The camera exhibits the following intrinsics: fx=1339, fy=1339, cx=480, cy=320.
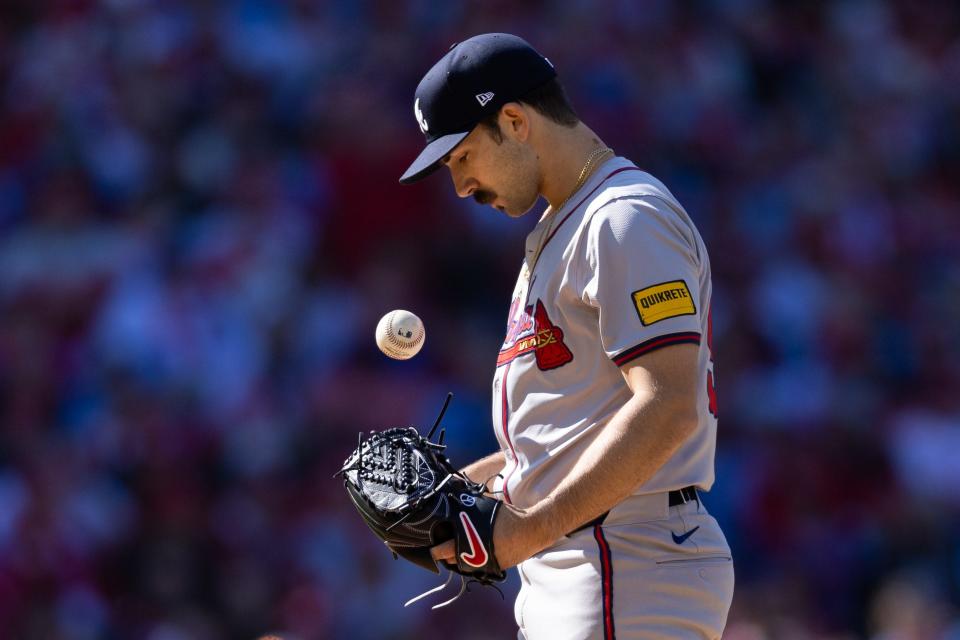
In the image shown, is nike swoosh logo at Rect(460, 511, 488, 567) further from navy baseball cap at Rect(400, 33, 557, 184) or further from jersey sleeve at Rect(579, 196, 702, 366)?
navy baseball cap at Rect(400, 33, 557, 184)

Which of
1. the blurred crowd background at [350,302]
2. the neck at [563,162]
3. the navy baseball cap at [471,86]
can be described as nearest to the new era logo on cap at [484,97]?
the navy baseball cap at [471,86]

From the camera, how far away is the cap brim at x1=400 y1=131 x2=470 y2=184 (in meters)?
2.83

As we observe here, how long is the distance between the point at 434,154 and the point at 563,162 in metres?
0.29

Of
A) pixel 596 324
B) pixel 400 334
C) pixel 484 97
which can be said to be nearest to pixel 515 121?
pixel 484 97

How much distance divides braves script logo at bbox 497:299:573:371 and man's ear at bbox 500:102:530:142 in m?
0.36

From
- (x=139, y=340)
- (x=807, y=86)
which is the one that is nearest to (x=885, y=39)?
(x=807, y=86)

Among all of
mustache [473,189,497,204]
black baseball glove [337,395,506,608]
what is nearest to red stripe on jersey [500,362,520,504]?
black baseball glove [337,395,506,608]

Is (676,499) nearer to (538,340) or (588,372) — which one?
(588,372)

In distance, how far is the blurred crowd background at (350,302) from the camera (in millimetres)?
7012

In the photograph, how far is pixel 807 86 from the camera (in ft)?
33.5

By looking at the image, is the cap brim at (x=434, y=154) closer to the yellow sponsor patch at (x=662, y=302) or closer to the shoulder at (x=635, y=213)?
the shoulder at (x=635, y=213)

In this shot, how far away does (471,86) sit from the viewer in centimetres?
282

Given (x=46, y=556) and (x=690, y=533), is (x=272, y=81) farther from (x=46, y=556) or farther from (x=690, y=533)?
(x=690, y=533)

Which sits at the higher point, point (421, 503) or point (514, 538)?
point (421, 503)
